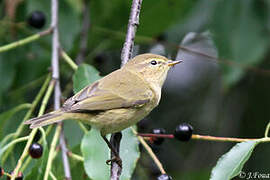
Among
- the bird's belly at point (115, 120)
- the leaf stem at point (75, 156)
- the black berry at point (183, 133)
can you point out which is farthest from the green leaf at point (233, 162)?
the leaf stem at point (75, 156)

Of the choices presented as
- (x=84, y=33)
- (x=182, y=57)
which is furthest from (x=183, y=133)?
(x=182, y=57)

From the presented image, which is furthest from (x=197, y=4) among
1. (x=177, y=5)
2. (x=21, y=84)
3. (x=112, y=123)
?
(x=112, y=123)

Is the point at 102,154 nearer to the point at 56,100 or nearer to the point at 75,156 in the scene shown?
the point at 75,156

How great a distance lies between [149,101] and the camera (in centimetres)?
362

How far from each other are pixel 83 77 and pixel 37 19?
49.2 inches

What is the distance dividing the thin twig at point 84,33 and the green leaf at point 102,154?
1.72m

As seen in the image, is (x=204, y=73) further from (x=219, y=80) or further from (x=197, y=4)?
(x=197, y=4)

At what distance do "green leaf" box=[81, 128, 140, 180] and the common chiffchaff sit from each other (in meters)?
0.10

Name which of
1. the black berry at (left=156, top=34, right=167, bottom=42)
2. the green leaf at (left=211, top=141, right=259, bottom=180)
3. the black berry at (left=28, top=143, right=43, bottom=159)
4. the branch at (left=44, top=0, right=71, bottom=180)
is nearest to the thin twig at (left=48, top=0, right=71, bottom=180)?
the branch at (left=44, top=0, right=71, bottom=180)

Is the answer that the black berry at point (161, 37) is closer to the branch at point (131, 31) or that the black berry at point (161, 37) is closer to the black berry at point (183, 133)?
the branch at point (131, 31)

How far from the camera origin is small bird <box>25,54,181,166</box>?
325cm

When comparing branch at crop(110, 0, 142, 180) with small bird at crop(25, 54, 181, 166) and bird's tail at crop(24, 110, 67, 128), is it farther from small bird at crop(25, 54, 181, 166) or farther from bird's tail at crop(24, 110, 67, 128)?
bird's tail at crop(24, 110, 67, 128)

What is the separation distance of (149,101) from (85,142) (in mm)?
651

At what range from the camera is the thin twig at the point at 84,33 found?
5.00 m
